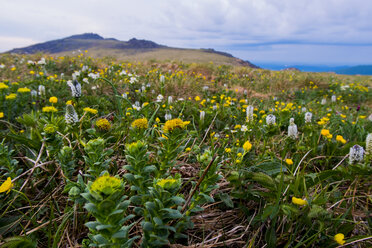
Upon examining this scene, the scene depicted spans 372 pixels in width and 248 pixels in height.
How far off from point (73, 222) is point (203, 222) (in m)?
0.84

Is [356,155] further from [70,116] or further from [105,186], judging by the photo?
[70,116]

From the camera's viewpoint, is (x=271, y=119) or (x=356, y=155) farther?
(x=271, y=119)

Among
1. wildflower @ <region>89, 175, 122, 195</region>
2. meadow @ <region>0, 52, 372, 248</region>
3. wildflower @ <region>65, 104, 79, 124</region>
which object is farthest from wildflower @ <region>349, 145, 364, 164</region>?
wildflower @ <region>65, 104, 79, 124</region>

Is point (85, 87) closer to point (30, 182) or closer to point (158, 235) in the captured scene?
point (30, 182)

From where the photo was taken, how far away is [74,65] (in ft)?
24.3

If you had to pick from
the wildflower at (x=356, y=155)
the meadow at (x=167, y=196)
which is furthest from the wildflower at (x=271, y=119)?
the wildflower at (x=356, y=155)

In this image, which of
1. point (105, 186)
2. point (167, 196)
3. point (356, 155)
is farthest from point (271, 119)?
point (105, 186)

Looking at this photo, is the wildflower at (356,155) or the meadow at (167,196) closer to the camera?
the meadow at (167,196)

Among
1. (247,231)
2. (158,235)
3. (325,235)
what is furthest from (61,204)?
(325,235)

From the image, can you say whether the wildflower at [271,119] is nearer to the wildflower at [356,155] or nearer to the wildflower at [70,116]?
the wildflower at [356,155]

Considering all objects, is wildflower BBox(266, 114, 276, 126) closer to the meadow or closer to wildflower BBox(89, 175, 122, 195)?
the meadow

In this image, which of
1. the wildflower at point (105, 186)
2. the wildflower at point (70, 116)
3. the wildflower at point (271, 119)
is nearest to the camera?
the wildflower at point (105, 186)

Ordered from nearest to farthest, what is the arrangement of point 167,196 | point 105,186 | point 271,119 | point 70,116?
point 105,186, point 167,196, point 70,116, point 271,119

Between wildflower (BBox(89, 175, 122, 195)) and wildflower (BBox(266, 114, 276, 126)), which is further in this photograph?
wildflower (BBox(266, 114, 276, 126))
